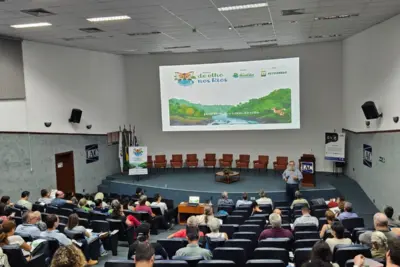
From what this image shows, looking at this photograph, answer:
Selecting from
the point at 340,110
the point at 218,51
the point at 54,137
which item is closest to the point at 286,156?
the point at 340,110

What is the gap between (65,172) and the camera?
42.9 ft

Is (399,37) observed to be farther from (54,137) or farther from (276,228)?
(54,137)

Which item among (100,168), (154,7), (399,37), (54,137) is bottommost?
(100,168)

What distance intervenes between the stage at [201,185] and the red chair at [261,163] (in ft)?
0.85

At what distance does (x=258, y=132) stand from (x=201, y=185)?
401 cm

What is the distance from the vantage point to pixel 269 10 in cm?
834

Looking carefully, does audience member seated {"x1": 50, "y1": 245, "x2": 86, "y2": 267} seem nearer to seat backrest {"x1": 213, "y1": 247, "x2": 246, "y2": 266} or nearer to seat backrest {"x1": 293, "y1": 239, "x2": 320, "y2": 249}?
seat backrest {"x1": 213, "y1": 247, "x2": 246, "y2": 266}

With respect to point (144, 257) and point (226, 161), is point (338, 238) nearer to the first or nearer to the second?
point (144, 257)

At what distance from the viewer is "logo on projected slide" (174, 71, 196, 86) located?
1539cm

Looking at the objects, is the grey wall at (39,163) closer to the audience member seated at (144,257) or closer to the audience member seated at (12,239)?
the audience member seated at (12,239)

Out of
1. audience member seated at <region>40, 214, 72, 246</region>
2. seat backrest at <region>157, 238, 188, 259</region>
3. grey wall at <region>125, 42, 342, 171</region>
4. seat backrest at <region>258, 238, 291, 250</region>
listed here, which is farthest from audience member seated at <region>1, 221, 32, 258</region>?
grey wall at <region>125, 42, 342, 171</region>

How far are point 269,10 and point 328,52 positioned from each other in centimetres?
724

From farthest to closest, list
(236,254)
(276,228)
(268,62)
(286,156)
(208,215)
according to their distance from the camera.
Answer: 1. (286,156)
2. (268,62)
3. (208,215)
4. (276,228)
5. (236,254)

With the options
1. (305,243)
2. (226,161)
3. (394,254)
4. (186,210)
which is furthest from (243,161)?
(394,254)
